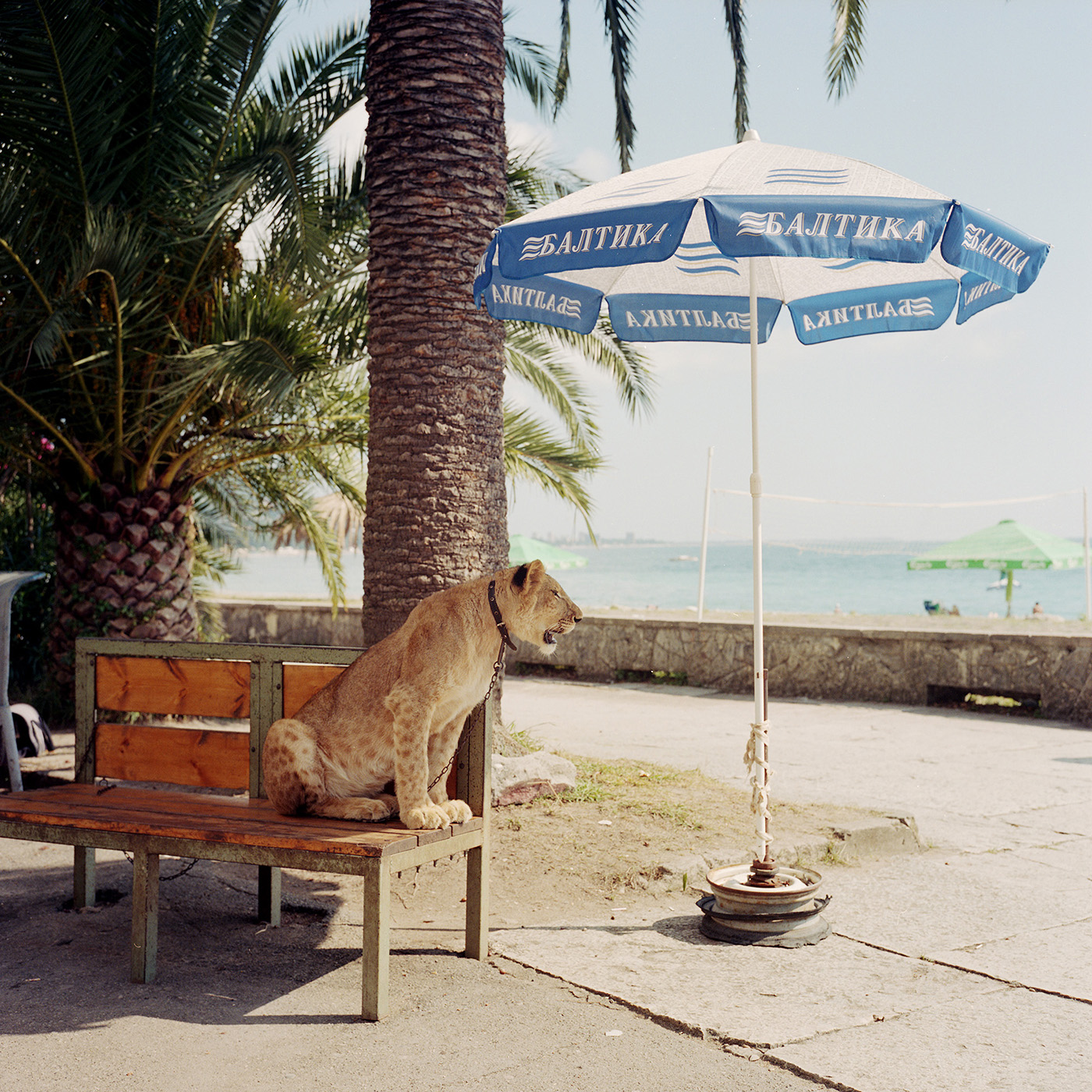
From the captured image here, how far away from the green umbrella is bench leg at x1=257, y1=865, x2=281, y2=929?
1650 centimetres

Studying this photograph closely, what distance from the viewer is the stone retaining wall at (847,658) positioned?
1033cm

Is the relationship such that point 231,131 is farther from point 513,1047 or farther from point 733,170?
point 513,1047

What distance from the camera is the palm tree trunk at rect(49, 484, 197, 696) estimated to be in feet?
30.5

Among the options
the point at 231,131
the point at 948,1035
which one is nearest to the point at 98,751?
the point at 948,1035

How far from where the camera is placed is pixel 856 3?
9.15 metres

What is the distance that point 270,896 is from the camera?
443cm

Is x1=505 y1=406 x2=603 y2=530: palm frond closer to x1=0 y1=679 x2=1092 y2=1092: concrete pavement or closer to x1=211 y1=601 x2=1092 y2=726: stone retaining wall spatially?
x1=211 y1=601 x2=1092 y2=726: stone retaining wall

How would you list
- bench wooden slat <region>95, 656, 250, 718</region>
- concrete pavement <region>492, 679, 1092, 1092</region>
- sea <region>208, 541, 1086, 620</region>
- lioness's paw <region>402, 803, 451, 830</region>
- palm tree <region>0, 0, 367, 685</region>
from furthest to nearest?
sea <region>208, 541, 1086, 620</region>
palm tree <region>0, 0, 367, 685</region>
bench wooden slat <region>95, 656, 250, 718</region>
lioness's paw <region>402, 803, 451, 830</region>
concrete pavement <region>492, 679, 1092, 1092</region>

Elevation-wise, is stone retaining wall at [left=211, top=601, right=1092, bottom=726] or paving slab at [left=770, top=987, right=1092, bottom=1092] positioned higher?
stone retaining wall at [left=211, top=601, right=1092, bottom=726]

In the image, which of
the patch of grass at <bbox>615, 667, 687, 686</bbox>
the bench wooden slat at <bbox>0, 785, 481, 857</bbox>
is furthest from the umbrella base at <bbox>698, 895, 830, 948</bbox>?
the patch of grass at <bbox>615, 667, 687, 686</bbox>

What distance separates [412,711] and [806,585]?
104790 mm

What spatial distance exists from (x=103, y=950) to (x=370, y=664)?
1580 millimetres

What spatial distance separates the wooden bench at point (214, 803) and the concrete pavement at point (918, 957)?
2.53ft

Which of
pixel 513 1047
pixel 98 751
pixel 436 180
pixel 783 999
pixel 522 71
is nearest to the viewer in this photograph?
pixel 513 1047
